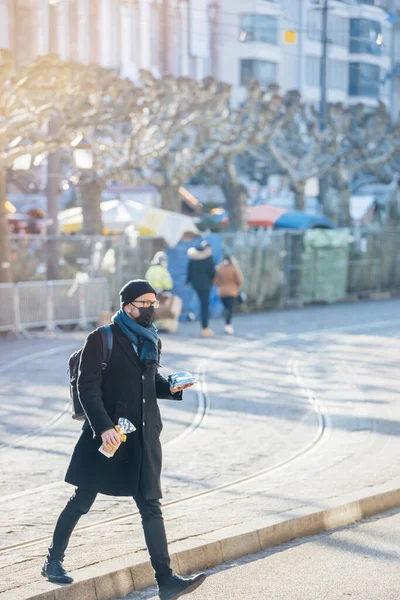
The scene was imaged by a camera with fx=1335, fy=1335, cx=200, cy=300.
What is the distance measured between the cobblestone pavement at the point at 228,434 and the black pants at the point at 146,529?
240 millimetres

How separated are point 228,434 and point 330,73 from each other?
67404mm

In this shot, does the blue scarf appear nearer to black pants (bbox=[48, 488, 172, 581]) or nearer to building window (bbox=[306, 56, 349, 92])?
black pants (bbox=[48, 488, 172, 581])

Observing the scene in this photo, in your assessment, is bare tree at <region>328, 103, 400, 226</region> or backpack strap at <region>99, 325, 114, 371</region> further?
bare tree at <region>328, 103, 400, 226</region>

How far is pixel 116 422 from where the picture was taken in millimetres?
6363

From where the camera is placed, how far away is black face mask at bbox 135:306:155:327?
6.48m

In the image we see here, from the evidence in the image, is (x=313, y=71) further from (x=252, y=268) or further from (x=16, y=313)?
(x=16, y=313)

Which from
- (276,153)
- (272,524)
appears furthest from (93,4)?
(272,524)

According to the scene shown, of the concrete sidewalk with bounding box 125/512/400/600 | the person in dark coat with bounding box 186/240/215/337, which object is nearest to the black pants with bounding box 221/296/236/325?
the person in dark coat with bounding box 186/240/215/337

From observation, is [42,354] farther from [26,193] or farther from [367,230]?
[26,193]

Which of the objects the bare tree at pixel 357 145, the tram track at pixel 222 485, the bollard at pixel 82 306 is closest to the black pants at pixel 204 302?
the bollard at pixel 82 306

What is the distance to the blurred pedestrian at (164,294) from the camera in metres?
22.2

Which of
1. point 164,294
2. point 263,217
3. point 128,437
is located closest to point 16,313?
point 164,294

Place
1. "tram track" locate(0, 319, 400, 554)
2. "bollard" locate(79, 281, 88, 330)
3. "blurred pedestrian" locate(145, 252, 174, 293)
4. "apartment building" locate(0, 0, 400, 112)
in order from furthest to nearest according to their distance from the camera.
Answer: "apartment building" locate(0, 0, 400, 112)
"bollard" locate(79, 281, 88, 330)
"blurred pedestrian" locate(145, 252, 174, 293)
"tram track" locate(0, 319, 400, 554)

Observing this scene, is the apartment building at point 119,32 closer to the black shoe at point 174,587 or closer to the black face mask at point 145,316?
the black face mask at point 145,316
